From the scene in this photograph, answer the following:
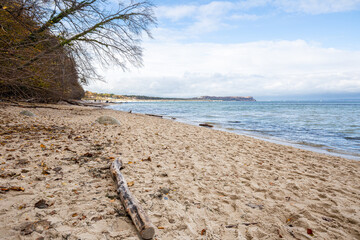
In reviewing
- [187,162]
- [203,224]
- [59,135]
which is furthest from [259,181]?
[59,135]

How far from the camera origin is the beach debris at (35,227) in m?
2.29

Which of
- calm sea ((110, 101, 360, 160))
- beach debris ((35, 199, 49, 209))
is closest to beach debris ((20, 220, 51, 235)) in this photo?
beach debris ((35, 199, 49, 209))

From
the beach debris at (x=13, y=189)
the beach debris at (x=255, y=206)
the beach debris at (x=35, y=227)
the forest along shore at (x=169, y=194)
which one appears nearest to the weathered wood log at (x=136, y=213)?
the forest along shore at (x=169, y=194)

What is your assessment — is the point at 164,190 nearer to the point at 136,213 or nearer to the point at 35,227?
the point at 136,213

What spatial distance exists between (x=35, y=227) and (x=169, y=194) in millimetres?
2003

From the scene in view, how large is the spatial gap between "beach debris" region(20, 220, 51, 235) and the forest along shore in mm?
11

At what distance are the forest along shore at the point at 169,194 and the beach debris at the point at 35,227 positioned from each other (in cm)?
1

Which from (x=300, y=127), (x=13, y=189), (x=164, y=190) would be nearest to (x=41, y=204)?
(x=13, y=189)

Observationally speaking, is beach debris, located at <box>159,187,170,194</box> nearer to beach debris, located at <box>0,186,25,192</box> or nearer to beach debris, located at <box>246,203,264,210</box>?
beach debris, located at <box>246,203,264,210</box>

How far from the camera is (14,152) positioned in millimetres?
4840

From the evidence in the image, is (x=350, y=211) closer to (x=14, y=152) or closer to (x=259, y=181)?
(x=259, y=181)

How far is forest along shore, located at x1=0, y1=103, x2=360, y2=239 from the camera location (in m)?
2.63

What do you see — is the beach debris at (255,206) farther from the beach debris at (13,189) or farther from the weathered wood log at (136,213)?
the beach debris at (13,189)

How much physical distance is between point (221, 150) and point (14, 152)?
6.32 m
